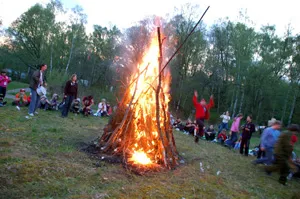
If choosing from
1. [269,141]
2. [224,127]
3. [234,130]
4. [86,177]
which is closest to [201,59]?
[224,127]

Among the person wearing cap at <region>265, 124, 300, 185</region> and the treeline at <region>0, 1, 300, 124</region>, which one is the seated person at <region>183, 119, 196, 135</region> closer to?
the person wearing cap at <region>265, 124, 300, 185</region>

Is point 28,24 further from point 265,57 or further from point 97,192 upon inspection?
point 97,192

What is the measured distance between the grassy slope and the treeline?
20.1m

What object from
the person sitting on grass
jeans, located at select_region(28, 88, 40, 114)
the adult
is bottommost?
the person sitting on grass

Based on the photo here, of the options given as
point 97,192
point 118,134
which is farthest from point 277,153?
point 97,192

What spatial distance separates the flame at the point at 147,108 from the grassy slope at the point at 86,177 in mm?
773

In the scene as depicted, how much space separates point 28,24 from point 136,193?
40758mm

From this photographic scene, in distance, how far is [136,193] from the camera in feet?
13.7

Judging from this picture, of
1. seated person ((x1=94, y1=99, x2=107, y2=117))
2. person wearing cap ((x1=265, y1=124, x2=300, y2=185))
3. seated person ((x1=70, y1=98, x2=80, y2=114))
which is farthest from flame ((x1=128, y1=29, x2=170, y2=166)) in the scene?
seated person ((x1=94, y1=99, x2=107, y2=117))

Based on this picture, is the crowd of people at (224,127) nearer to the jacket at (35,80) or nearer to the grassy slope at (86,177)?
the jacket at (35,80)

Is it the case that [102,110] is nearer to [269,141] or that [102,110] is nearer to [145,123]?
[145,123]

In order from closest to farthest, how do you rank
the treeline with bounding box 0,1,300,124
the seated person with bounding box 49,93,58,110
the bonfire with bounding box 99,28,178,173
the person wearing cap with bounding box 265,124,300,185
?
1. the bonfire with bounding box 99,28,178,173
2. the person wearing cap with bounding box 265,124,300,185
3. the seated person with bounding box 49,93,58,110
4. the treeline with bounding box 0,1,300,124

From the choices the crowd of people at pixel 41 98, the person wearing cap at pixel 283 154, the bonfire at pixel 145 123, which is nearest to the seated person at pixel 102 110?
the crowd of people at pixel 41 98

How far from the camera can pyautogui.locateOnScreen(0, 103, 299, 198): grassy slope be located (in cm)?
391
